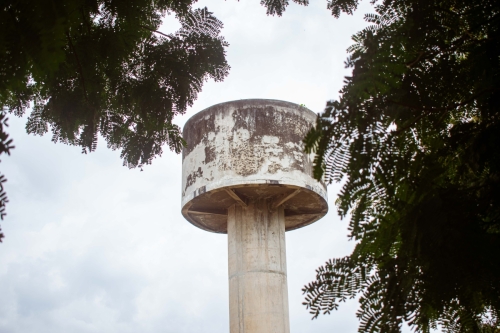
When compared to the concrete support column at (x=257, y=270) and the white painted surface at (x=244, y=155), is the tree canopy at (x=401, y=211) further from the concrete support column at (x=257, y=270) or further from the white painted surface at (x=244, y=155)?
the concrete support column at (x=257, y=270)

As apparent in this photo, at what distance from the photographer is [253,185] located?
10383mm

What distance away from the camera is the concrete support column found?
10352 mm

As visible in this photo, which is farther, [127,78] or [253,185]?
[253,185]

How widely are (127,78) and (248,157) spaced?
7.23 m

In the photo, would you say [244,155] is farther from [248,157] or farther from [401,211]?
[401,211]

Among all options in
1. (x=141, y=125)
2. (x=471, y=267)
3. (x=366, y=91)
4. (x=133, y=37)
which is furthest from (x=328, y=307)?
(x=141, y=125)

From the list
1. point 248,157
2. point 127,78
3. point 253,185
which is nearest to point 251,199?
point 253,185

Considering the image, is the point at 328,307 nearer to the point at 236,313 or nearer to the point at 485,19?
the point at 485,19

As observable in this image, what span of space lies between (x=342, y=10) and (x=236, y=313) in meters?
8.07

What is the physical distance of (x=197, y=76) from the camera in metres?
3.16

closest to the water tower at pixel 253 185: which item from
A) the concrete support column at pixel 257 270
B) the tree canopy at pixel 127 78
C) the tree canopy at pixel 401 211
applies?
the concrete support column at pixel 257 270

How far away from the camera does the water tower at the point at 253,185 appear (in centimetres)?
1039

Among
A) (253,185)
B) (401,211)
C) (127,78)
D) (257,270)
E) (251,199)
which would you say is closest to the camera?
(401,211)

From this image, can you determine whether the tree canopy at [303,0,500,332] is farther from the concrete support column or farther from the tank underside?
the concrete support column
